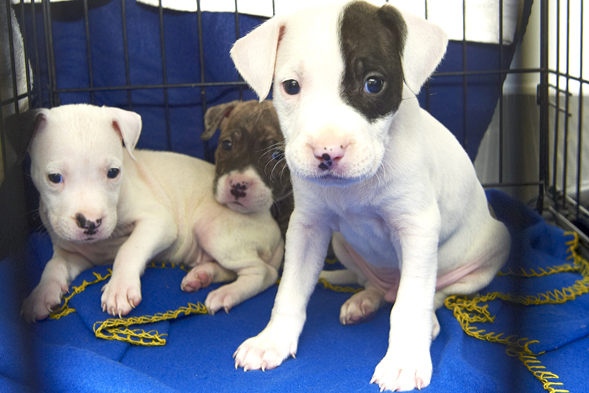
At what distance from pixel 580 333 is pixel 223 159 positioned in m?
1.59

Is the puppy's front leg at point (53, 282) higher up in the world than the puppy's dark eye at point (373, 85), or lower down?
lower down

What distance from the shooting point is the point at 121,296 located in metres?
2.15

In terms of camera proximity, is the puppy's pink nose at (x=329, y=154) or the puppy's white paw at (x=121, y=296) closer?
the puppy's pink nose at (x=329, y=154)

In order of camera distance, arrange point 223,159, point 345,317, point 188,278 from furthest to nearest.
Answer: point 223,159 < point 188,278 < point 345,317

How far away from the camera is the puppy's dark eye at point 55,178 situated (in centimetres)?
215

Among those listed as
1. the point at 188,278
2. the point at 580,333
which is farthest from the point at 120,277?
the point at 580,333

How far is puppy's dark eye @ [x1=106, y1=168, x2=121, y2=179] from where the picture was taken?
226cm

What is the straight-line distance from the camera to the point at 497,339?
1.95m

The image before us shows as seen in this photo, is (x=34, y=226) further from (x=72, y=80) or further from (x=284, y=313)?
(x=284, y=313)

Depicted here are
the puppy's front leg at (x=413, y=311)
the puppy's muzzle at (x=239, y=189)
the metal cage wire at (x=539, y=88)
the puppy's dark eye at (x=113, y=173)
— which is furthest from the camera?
the metal cage wire at (x=539, y=88)

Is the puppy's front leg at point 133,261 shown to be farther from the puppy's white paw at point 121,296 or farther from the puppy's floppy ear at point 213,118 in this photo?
the puppy's floppy ear at point 213,118

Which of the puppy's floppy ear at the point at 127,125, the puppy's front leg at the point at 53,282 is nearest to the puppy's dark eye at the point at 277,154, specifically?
the puppy's floppy ear at the point at 127,125

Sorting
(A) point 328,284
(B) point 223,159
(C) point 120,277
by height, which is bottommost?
(A) point 328,284

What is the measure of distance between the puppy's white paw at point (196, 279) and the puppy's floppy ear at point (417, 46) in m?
1.31
